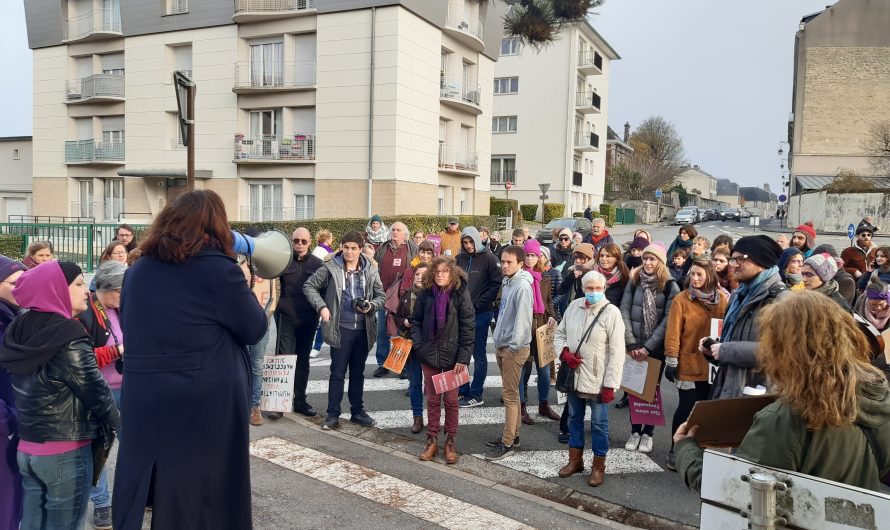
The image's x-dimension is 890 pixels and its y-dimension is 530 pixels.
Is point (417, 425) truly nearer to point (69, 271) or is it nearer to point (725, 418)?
point (69, 271)

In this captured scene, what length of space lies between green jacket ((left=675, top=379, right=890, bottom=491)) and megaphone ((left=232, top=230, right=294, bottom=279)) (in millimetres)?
2437

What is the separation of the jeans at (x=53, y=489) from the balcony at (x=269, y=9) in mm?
27557

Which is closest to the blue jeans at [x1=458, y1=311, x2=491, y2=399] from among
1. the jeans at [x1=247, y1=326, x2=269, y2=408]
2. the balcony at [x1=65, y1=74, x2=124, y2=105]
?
the jeans at [x1=247, y1=326, x2=269, y2=408]

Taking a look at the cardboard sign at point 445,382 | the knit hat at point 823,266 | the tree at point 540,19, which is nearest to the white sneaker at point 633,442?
the cardboard sign at point 445,382

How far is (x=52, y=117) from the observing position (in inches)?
1369

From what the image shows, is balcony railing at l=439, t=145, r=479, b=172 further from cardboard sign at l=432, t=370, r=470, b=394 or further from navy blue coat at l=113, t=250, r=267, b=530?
navy blue coat at l=113, t=250, r=267, b=530

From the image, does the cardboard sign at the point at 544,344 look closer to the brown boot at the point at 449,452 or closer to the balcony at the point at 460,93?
the brown boot at the point at 449,452

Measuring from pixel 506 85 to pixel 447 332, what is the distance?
45.2 meters

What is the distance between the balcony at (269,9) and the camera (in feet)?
92.6

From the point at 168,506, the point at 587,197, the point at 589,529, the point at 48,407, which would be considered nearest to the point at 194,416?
the point at 168,506

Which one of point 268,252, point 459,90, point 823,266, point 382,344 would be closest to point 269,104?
point 459,90

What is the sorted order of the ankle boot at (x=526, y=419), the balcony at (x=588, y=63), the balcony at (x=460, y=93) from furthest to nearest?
1. the balcony at (x=588, y=63)
2. the balcony at (x=460, y=93)
3. the ankle boot at (x=526, y=419)

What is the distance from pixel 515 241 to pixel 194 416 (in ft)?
25.5

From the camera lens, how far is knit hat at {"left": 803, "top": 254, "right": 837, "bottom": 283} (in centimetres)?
592
